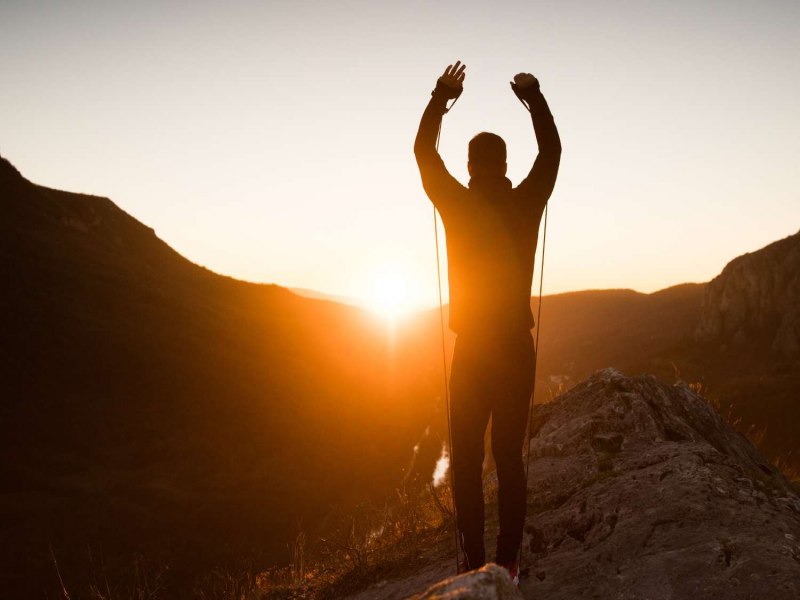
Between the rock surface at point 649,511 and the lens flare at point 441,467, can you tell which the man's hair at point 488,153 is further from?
the lens flare at point 441,467

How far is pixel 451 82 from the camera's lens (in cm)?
290

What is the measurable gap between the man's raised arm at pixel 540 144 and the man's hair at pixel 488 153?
6.9 inches

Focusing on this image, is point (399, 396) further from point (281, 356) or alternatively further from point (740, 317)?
point (740, 317)

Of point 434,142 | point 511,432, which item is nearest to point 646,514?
point 511,432

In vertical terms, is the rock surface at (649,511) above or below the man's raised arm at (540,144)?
below

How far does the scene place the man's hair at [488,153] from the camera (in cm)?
274

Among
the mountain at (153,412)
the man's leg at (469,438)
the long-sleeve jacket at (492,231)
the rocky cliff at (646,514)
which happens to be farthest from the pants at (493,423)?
Answer: the mountain at (153,412)

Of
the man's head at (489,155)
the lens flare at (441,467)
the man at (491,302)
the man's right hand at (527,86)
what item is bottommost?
the lens flare at (441,467)

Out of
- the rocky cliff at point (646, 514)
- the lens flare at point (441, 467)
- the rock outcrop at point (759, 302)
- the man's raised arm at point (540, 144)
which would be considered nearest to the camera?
the rocky cliff at point (646, 514)

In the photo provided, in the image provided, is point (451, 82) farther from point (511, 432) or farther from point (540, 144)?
point (511, 432)

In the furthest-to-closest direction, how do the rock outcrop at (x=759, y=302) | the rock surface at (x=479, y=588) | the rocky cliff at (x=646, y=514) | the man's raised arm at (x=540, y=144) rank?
the rock outcrop at (x=759, y=302) < the man's raised arm at (x=540, y=144) < the rocky cliff at (x=646, y=514) < the rock surface at (x=479, y=588)

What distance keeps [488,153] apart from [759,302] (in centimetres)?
6527

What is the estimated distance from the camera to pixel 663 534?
10.1ft

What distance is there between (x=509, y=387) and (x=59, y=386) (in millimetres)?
49787
